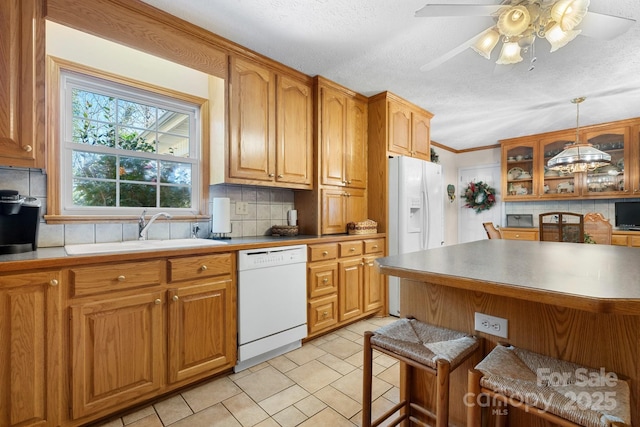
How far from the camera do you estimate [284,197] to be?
9.65ft

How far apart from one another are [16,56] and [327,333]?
2.68 meters

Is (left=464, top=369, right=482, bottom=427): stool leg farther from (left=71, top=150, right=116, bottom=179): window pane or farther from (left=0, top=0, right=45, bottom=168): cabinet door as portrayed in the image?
(left=71, top=150, right=116, bottom=179): window pane

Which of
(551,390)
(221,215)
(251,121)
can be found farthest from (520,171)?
(551,390)

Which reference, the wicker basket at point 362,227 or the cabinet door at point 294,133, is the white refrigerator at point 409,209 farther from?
the cabinet door at point 294,133

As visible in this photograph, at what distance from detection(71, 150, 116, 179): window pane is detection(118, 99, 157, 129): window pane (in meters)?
0.30

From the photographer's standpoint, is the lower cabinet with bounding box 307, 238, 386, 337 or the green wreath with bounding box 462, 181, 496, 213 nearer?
the lower cabinet with bounding box 307, 238, 386, 337

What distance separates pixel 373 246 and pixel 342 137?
1.17 meters

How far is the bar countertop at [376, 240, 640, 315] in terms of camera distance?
72 centimetres

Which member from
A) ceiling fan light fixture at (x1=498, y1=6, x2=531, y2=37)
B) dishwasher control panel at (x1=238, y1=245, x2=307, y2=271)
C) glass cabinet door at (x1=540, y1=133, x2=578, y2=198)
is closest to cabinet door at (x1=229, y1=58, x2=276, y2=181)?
dishwasher control panel at (x1=238, y1=245, x2=307, y2=271)

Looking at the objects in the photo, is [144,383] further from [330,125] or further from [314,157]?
[330,125]

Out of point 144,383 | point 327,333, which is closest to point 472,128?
point 327,333

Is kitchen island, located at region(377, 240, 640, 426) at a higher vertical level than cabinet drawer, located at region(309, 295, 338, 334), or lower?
higher

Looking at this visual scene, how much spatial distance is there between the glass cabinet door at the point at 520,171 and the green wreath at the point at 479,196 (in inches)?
11.8

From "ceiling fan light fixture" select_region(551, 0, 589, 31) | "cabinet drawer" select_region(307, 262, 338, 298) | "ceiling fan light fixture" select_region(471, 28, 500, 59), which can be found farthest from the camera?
"cabinet drawer" select_region(307, 262, 338, 298)
